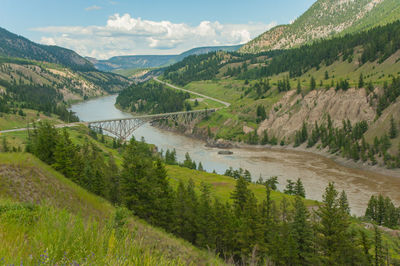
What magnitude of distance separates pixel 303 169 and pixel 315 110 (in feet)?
142

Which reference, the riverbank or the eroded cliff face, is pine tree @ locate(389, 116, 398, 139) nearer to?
the eroded cliff face

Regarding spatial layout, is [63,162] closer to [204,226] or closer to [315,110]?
[204,226]

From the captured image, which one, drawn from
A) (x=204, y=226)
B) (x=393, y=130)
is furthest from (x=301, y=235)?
(x=393, y=130)

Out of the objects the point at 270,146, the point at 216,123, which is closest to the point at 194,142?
the point at 216,123

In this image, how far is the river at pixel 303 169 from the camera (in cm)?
6600

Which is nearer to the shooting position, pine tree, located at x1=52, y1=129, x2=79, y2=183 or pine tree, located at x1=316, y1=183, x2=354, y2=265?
pine tree, located at x1=316, y1=183, x2=354, y2=265

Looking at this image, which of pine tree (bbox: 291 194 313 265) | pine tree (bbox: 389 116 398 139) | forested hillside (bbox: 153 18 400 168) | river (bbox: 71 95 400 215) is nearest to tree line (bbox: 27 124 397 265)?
pine tree (bbox: 291 194 313 265)

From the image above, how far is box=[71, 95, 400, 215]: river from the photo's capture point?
6600 cm

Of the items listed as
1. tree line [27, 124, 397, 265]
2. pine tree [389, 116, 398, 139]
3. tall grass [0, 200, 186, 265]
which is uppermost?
tall grass [0, 200, 186, 265]

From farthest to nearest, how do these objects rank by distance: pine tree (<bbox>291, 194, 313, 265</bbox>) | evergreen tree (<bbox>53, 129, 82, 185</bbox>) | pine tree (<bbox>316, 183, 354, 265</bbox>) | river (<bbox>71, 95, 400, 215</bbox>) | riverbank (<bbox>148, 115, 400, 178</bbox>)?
riverbank (<bbox>148, 115, 400, 178</bbox>) < river (<bbox>71, 95, 400, 215</bbox>) < evergreen tree (<bbox>53, 129, 82, 185</bbox>) < pine tree (<bbox>291, 194, 313, 265</bbox>) < pine tree (<bbox>316, 183, 354, 265</bbox>)

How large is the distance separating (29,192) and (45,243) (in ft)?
45.2

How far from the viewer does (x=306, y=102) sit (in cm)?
12338

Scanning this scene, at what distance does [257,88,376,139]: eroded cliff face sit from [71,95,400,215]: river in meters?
17.0

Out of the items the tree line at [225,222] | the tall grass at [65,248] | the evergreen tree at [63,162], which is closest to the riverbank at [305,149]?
the tree line at [225,222]
